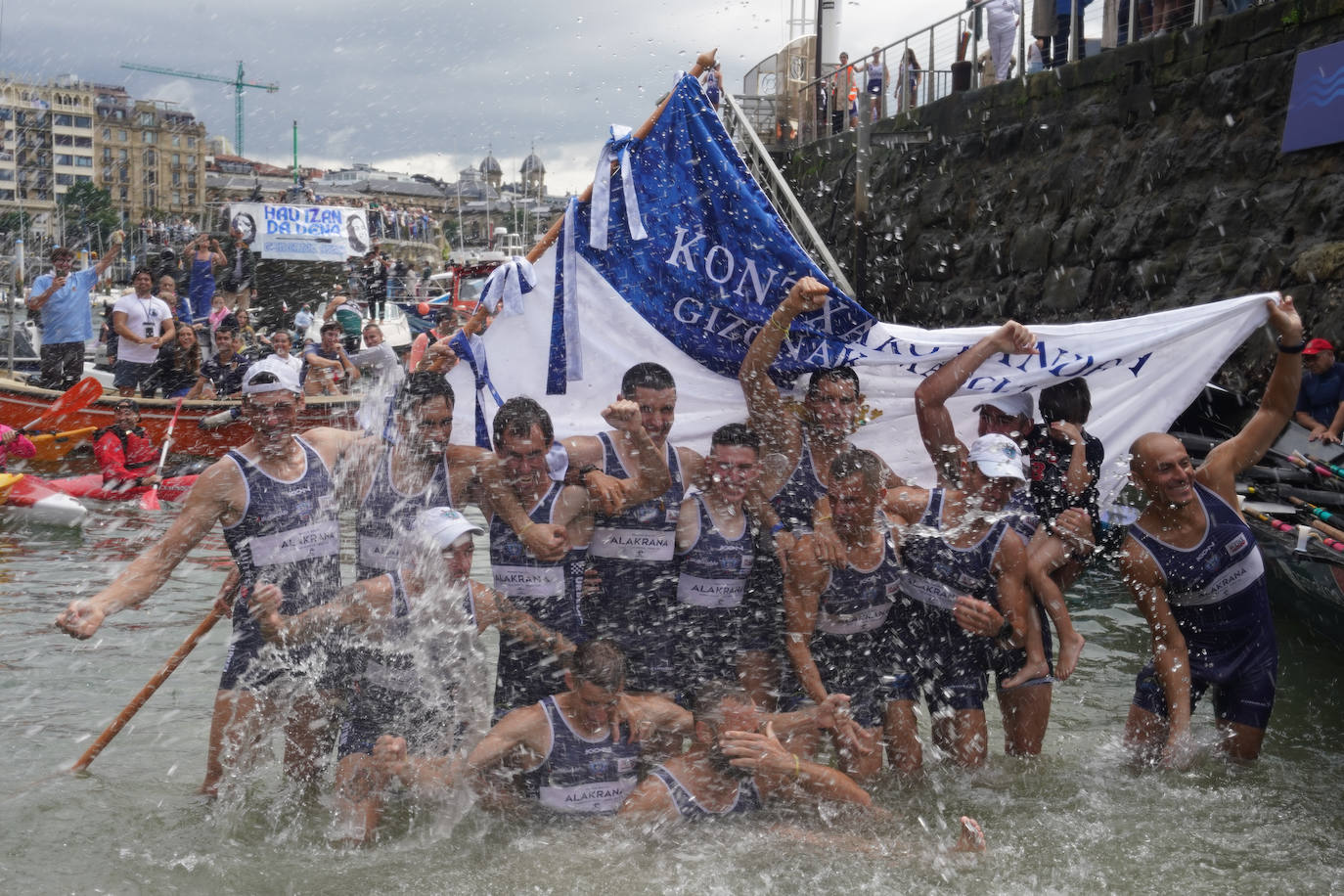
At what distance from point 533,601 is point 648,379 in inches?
43.9

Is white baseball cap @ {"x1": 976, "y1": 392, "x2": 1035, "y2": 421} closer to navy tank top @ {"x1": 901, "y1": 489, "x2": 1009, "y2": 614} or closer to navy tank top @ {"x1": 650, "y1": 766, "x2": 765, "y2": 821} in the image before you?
navy tank top @ {"x1": 901, "y1": 489, "x2": 1009, "y2": 614}

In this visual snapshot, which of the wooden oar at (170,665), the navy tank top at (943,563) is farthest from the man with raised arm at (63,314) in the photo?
the navy tank top at (943,563)

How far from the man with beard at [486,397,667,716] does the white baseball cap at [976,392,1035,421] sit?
1.96 m

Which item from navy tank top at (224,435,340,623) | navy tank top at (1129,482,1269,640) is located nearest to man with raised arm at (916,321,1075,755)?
navy tank top at (1129,482,1269,640)

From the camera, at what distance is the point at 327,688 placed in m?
5.30

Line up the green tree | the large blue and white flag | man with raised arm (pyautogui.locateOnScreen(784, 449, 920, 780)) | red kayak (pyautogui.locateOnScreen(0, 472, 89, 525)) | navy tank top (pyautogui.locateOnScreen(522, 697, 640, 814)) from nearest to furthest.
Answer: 1. navy tank top (pyautogui.locateOnScreen(522, 697, 640, 814))
2. man with raised arm (pyautogui.locateOnScreen(784, 449, 920, 780))
3. the large blue and white flag
4. red kayak (pyautogui.locateOnScreen(0, 472, 89, 525))
5. the green tree

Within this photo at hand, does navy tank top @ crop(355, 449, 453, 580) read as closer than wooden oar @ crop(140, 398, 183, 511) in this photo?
Yes

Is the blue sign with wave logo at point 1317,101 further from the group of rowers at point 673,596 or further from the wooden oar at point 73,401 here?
the wooden oar at point 73,401

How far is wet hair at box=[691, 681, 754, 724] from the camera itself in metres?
5.36

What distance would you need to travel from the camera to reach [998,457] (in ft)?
17.5

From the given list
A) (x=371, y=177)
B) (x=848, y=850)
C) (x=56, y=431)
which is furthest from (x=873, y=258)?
(x=371, y=177)

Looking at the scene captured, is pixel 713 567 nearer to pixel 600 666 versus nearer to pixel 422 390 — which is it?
pixel 600 666

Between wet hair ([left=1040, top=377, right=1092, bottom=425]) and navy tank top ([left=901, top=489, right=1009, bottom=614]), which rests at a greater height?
wet hair ([left=1040, top=377, right=1092, bottom=425])

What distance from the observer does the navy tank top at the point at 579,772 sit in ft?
16.1
